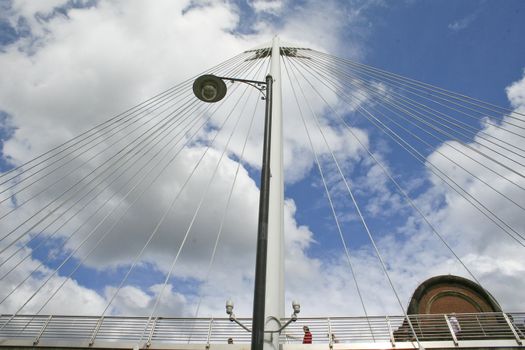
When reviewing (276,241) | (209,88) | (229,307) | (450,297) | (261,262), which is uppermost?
(450,297)

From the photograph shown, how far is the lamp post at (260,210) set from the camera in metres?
4.13

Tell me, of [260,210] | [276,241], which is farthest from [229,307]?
[276,241]

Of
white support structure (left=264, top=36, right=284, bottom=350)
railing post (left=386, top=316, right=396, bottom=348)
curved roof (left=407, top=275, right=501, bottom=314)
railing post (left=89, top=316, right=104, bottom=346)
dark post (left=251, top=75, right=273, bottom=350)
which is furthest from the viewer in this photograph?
curved roof (left=407, top=275, right=501, bottom=314)

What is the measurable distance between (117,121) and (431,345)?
52.2 ft

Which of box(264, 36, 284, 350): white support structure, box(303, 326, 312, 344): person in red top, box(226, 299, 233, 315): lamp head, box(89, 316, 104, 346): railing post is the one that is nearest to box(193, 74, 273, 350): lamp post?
box(226, 299, 233, 315): lamp head

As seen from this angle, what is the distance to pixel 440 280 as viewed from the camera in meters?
20.8

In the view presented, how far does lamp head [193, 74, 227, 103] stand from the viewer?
691cm

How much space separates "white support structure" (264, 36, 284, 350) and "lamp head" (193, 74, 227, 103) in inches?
194

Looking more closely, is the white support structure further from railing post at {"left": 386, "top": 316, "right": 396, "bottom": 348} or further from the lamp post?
the lamp post

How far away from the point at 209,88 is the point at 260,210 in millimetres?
3238

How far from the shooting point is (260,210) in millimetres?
5062

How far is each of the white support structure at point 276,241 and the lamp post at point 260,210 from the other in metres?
4.88

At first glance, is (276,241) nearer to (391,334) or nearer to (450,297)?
(391,334)

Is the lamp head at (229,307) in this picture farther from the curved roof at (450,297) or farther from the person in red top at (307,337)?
the curved roof at (450,297)
